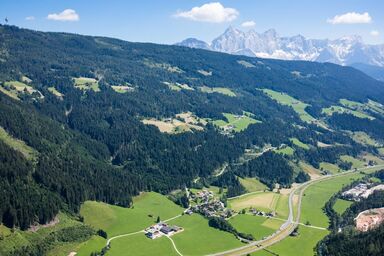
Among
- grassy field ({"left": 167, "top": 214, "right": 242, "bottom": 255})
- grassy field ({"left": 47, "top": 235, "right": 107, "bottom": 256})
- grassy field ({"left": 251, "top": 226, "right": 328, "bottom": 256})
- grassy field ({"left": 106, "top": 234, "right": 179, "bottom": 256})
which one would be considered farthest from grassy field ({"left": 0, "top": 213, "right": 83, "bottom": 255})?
grassy field ({"left": 251, "top": 226, "right": 328, "bottom": 256})

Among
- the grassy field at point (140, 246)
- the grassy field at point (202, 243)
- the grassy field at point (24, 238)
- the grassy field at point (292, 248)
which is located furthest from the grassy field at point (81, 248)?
the grassy field at point (292, 248)

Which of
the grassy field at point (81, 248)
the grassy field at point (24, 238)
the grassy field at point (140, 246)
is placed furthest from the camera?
the grassy field at point (140, 246)

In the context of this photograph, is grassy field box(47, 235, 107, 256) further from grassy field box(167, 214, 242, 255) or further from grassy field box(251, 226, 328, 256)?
grassy field box(251, 226, 328, 256)

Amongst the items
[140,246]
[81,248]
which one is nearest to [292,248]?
[140,246]

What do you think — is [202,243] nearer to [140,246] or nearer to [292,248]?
[140,246]

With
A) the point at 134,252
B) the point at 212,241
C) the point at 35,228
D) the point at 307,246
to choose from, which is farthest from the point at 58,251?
the point at 307,246

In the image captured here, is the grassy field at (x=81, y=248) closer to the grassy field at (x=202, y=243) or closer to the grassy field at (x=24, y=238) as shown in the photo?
the grassy field at (x=24, y=238)

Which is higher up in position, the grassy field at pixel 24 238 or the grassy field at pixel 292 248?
the grassy field at pixel 24 238

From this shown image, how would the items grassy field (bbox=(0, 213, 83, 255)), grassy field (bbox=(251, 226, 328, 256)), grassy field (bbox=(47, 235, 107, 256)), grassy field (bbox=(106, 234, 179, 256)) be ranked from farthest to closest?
grassy field (bbox=(251, 226, 328, 256)) < grassy field (bbox=(106, 234, 179, 256)) < grassy field (bbox=(47, 235, 107, 256)) < grassy field (bbox=(0, 213, 83, 255))
